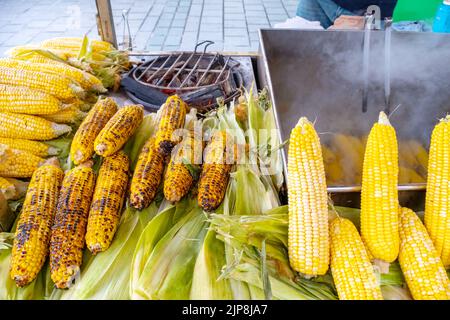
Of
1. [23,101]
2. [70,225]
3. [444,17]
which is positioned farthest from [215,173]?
[444,17]

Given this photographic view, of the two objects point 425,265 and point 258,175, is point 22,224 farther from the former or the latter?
point 425,265

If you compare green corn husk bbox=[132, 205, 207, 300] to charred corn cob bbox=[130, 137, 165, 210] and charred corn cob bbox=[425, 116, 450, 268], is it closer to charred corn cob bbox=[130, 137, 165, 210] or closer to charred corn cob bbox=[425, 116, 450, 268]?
charred corn cob bbox=[130, 137, 165, 210]

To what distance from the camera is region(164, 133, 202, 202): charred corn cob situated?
1785mm

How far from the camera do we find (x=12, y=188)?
1.98 meters

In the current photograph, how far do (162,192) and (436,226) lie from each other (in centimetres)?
137

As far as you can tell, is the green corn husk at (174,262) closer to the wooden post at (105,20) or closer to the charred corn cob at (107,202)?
the charred corn cob at (107,202)

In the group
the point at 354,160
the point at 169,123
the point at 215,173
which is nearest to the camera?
the point at 215,173

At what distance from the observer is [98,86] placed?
9.49 ft

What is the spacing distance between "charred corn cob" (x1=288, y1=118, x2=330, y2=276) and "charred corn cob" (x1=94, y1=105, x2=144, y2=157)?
1061 mm

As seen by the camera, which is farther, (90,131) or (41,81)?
(41,81)

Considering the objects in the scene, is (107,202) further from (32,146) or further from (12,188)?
(32,146)

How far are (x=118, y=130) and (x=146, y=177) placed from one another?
0.38 m
